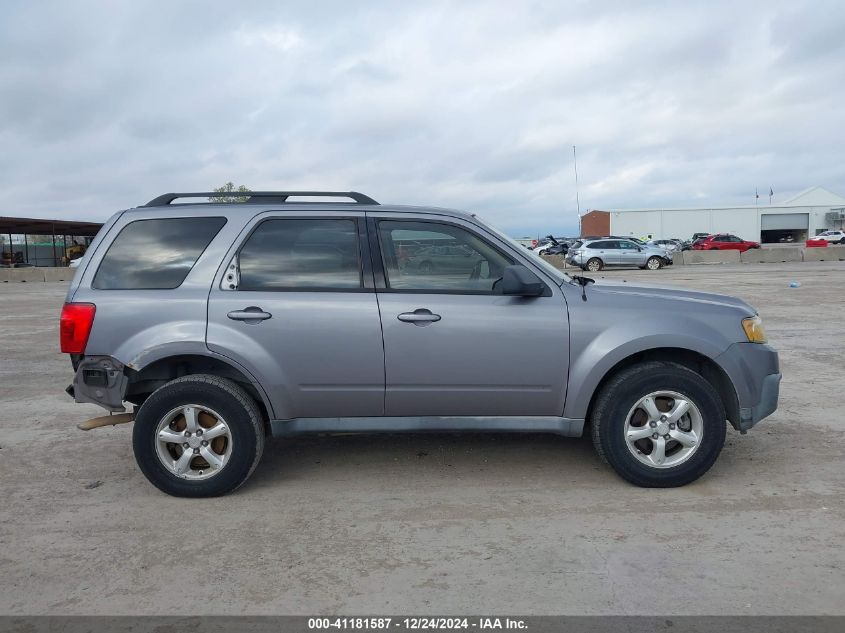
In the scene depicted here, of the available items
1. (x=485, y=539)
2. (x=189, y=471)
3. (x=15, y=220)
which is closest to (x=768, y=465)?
(x=485, y=539)

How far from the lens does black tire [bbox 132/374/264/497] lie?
13.9ft

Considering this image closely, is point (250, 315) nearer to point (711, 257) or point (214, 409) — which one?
point (214, 409)

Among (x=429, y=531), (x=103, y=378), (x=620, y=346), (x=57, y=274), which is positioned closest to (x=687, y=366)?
(x=620, y=346)

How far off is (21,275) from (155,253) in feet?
103

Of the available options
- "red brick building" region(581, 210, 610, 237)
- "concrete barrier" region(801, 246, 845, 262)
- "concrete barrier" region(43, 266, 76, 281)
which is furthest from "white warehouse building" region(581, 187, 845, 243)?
"concrete barrier" region(43, 266, 76, 281)

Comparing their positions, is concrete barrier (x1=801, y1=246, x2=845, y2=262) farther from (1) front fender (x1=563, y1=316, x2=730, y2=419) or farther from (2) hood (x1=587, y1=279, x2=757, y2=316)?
(1) front fender (x1=563, y1=316, x2=730, y2=419)

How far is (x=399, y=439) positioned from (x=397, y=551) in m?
1.96

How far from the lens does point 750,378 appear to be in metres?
4.36

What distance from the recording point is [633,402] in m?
4.25

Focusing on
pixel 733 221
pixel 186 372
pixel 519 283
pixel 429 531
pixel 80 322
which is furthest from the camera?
pixel 733 221

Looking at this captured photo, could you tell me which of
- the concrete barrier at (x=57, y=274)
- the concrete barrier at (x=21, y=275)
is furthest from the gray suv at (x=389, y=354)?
the concrete barrier at (x=21, y=275)

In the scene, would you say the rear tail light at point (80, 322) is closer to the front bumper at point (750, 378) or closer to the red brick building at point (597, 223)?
the front bumper at point (750, 378)

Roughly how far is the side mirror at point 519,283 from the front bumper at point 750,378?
4.02 feet

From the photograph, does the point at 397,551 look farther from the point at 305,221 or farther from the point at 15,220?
the point at 15,220
